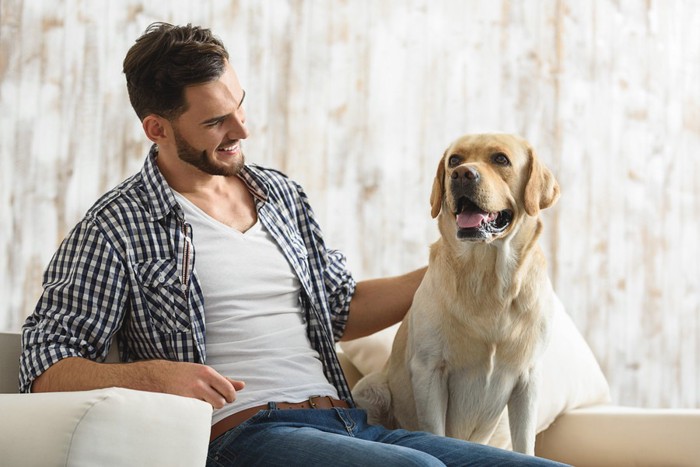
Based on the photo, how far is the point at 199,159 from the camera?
1.72 metres

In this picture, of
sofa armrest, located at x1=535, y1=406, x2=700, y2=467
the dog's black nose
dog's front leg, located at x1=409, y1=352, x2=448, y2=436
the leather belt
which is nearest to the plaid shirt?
the leather belt

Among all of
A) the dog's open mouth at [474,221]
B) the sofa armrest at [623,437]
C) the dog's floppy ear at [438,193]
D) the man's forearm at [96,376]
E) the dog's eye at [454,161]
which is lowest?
the sofa armrest at [623,437]

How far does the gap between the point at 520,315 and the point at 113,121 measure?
1241mm

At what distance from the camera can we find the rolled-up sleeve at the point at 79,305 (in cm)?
148

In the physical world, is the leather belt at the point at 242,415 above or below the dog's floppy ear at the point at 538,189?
below

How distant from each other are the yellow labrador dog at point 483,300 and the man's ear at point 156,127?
0.59 meters

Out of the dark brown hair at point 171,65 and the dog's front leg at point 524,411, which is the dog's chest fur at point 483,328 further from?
the dark brown hair at point 171,65

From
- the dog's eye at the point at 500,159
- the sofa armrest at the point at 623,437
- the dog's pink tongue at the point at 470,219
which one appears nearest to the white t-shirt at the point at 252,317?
the dog's pink tongue at the point at 470,219

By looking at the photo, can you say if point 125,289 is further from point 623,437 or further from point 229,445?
point 623,437

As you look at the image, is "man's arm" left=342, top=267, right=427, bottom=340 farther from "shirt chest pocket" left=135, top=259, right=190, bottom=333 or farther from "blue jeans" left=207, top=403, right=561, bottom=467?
"shirt chest pocket" left=135, top=259, right=190, bottom=333

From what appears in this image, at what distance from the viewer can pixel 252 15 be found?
2.47 meters

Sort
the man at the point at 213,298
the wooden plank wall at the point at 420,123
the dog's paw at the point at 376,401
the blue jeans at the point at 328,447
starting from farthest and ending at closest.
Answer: the wooden plank wall at the point at 420,123
the dog's paw at the point at 376,401
the man at the point at 213,298
the blue jeans at the point at 328,447

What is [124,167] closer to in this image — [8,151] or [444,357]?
[8,151]

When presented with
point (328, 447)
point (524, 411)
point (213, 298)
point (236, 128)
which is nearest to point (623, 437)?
point (524, 411)
